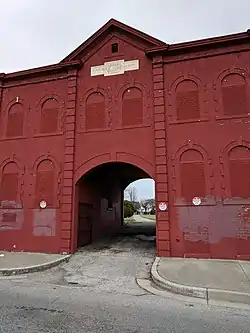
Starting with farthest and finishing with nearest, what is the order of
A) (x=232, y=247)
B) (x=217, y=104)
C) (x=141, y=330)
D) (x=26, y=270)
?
(x=217, y=104), (x=232, y=247), (x=26, y=270), (x=141, y=330)

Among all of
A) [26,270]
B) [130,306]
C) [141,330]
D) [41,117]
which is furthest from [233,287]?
[41,117]

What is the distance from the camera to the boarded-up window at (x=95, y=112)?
479 inches

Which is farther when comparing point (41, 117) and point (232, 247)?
point (41, 117)

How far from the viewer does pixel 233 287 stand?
6.94 m

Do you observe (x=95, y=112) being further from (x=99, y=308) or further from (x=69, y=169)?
(x=99, y=308)

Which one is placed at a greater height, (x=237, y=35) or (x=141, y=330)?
(x=237, y=35)

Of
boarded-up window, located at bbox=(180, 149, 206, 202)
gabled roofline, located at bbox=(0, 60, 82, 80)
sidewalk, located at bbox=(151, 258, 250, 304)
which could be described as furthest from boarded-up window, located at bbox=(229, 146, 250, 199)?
gabled roofline, located at bbox=(0, 60, 82, 80)

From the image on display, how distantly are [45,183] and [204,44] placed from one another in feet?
29.6

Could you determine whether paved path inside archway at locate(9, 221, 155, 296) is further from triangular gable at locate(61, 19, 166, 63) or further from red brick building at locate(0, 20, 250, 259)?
triangular gable at locate(61, 19, 166, 63)

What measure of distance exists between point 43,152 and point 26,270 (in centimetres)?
538

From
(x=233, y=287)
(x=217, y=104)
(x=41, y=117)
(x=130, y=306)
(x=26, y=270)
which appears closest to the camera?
(x=130, y=306)

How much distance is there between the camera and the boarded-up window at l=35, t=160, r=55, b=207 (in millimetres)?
12070

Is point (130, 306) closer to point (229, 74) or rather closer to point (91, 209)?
point (91, 209)

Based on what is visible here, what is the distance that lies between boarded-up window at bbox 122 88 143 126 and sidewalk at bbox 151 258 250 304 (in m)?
5.68
